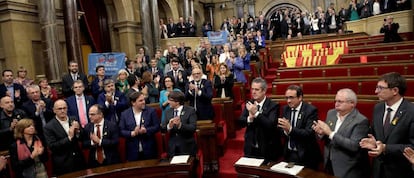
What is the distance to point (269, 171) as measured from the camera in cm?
234

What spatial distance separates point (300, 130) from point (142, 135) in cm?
145

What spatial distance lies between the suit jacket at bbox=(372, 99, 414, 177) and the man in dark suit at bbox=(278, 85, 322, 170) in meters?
0.54

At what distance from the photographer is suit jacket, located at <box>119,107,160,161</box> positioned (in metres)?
3.22

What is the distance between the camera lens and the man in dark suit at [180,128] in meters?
3.12

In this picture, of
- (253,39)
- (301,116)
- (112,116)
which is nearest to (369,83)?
(301,116)

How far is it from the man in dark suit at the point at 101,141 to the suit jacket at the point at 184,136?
0.48 meters

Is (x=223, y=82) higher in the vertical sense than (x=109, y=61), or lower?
lower

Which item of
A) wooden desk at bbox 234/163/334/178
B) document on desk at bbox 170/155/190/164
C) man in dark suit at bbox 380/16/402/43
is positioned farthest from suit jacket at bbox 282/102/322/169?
man in dark suit at bbox 380/16/402/43

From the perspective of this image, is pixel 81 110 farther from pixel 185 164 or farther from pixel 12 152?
pixel 185 164

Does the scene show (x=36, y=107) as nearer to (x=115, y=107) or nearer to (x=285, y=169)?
(x=115, y=107)

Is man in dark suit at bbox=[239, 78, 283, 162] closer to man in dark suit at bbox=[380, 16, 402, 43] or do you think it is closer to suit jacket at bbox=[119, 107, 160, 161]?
suit jacket at bbox=[119, 107, 160, 161]

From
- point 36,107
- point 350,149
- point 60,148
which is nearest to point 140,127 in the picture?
point 60,148

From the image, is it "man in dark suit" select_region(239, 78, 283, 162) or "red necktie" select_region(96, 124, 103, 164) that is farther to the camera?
"red necktie" select_region(96, 124, 103, 164)

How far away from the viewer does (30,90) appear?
3.63 metres
